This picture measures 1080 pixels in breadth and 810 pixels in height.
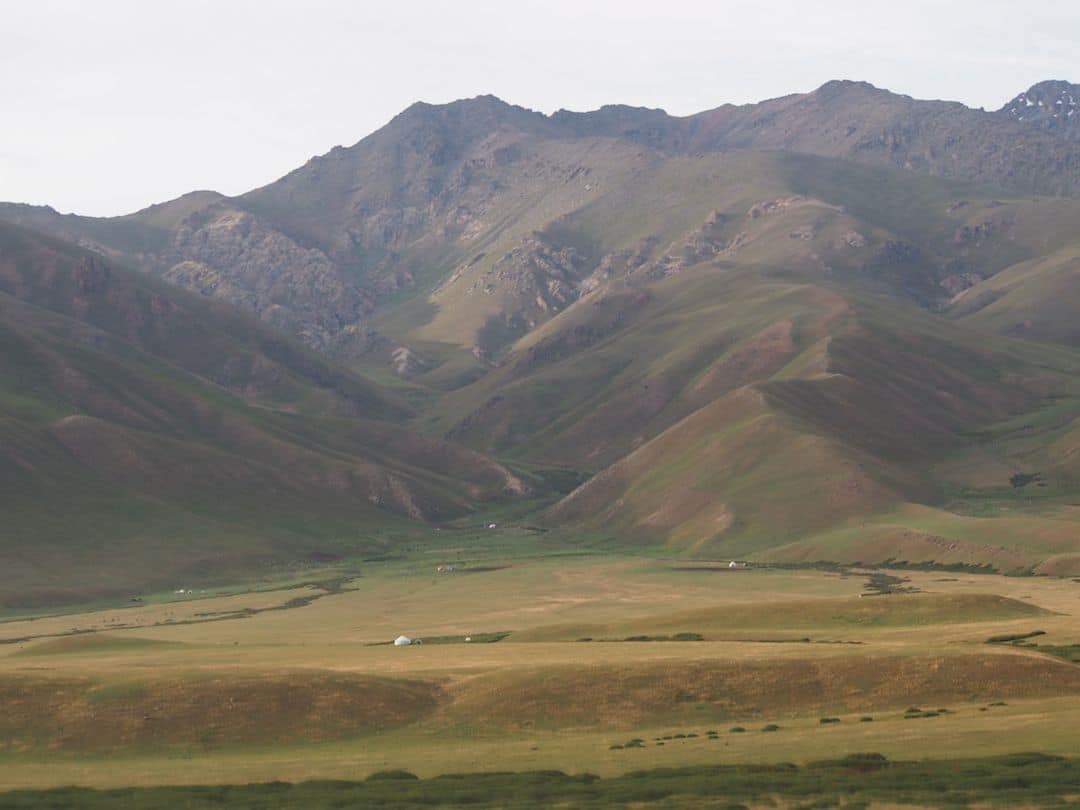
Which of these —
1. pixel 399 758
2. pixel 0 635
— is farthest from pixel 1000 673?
pixel 0 635

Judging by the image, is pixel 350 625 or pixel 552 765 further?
pixel 350 625

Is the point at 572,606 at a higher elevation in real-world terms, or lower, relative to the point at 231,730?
lower

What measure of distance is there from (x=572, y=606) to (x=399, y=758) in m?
117

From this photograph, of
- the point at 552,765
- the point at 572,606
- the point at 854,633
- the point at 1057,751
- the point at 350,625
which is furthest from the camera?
the point at 572,606

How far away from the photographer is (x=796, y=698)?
280ft

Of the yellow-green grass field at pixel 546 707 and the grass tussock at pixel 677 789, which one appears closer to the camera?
the grass tussock at pixel 677 789

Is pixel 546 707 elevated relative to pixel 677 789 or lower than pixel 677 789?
lower

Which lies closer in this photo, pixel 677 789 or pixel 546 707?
pixel 677 789

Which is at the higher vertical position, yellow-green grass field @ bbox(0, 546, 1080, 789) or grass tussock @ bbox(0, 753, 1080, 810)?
grass tussock @ bbox(0, 753, 1080, 810)

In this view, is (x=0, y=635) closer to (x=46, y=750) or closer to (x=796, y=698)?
(x=46, y=750)

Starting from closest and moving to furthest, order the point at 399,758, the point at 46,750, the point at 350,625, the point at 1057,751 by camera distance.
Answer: the point at 1057,751
the point at 399,758
the point at 46,750
the point at 350,625

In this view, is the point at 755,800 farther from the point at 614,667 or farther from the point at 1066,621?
the point at 1066,621

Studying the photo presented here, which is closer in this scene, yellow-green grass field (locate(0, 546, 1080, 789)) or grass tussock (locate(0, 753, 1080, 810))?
grass tussock (locate(0, 753, 1080, 810))

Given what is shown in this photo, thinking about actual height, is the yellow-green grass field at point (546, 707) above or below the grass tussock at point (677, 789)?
below
